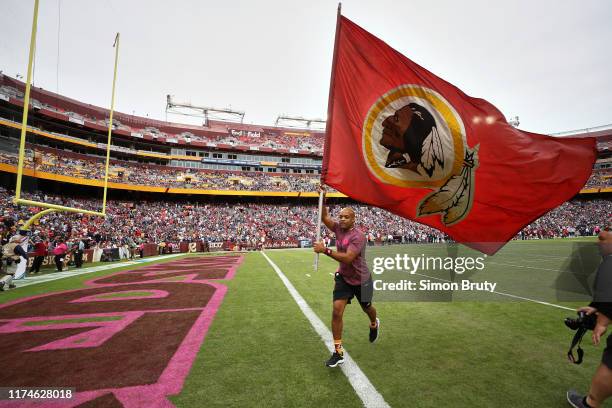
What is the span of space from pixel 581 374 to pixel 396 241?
3529 cm

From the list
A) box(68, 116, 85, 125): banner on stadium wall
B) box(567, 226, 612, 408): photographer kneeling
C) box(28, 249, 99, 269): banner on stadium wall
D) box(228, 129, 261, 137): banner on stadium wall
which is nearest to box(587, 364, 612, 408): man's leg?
box(567, 226, 612, 408): photographer kneeling

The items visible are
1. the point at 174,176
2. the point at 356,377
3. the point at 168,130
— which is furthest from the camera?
the point at 168,130

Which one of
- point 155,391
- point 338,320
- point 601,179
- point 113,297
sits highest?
point 601,179

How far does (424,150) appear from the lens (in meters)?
4.78

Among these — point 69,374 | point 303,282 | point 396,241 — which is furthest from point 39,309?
point 396,241

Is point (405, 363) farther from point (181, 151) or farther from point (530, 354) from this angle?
point (181, 151)

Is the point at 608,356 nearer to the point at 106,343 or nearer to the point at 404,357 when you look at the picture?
the point at 404,357

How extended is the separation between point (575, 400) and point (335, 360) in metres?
2.36

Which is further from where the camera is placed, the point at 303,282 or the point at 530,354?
the point at 303,282

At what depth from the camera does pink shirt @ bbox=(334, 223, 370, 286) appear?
13.1ft

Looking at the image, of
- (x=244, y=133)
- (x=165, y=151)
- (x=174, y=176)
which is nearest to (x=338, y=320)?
(x=174, y=176)

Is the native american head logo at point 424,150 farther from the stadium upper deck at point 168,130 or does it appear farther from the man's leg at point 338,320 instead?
the stadium upper deck at point 168,130

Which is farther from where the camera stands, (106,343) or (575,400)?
(106,343)

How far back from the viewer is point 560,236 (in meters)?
38.2
